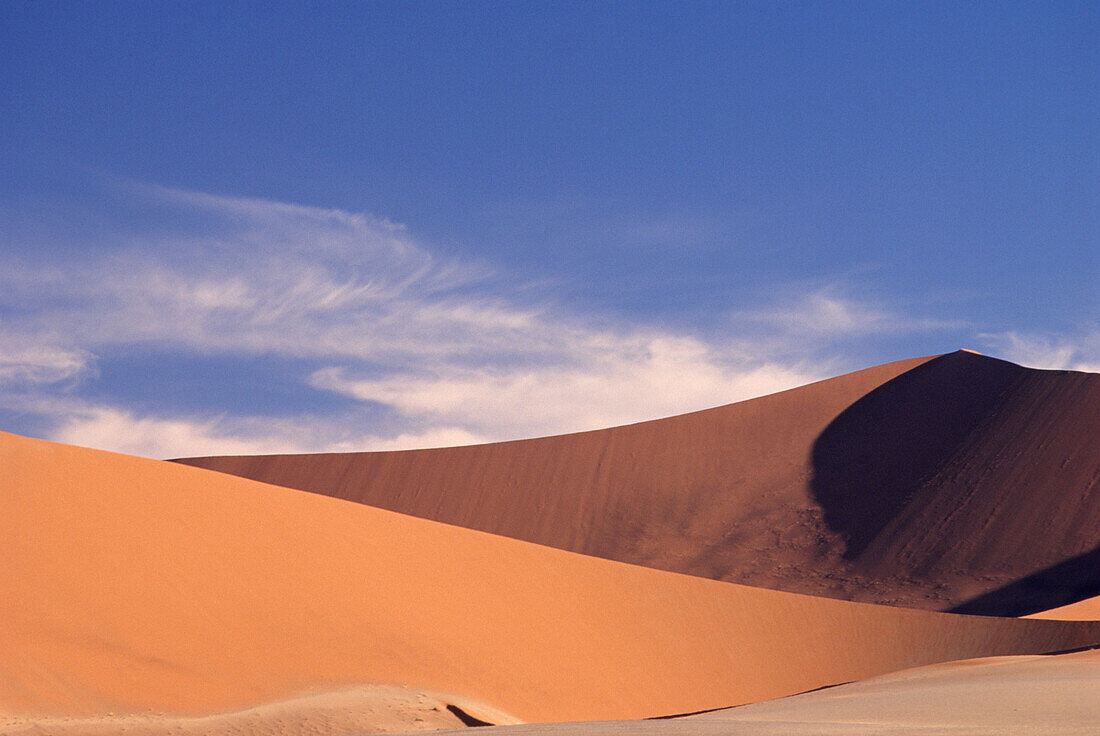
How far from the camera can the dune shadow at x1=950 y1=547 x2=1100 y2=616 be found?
24.0 m

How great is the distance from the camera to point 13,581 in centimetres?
994

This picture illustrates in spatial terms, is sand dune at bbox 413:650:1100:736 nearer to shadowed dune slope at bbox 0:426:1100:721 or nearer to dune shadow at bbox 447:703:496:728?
dune shadow at bbox 447:703:496:728

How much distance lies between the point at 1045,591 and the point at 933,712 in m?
20.5

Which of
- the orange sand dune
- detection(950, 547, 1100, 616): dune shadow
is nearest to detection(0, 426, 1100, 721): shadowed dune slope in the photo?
the orange sand dune

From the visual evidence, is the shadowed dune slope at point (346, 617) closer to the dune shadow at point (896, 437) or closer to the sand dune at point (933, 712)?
the sand dune at point (933, 712)

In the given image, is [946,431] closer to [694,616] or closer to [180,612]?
[694,616]

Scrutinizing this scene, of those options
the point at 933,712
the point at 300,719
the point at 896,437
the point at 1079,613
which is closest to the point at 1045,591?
the point at 1079,613

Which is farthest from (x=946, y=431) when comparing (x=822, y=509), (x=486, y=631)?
(x=486, y=631)

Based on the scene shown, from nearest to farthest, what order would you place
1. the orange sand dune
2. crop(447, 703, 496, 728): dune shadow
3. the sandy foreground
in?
the sandy foreground
crop(447, 703, 496, 728): dune shadow
the orange sand dune

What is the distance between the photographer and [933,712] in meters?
6.75

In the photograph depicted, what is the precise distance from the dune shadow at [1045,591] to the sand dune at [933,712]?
15.9 metres

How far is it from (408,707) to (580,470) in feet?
90.4

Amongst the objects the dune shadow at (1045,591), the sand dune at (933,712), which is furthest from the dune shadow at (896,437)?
the sand dune at (933,712)

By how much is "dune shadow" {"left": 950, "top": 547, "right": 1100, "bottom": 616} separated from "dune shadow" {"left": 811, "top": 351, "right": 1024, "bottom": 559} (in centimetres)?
477
